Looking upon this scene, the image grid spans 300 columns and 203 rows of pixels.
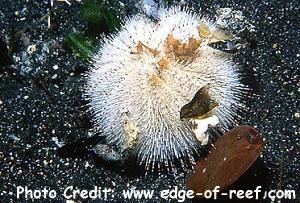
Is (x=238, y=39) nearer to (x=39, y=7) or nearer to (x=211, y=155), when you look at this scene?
(x=211, y=155)

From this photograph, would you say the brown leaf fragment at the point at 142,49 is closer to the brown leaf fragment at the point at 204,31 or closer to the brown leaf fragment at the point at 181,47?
the brown leaf fragment at the point at 181,47

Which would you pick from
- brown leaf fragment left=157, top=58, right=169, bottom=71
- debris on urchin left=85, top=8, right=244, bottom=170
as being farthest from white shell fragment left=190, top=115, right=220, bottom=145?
brown leaf fragment left=157, top=58, right=169, bottom=71

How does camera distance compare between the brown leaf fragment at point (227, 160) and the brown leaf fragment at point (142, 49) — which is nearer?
the brown leaf fragment at point (227, 160)

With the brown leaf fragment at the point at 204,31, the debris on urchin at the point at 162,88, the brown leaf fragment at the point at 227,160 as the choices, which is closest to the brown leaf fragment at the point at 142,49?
the debris on urchin at the point at 162,88

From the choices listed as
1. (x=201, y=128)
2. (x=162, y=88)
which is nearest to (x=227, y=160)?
(x=201, y=128)

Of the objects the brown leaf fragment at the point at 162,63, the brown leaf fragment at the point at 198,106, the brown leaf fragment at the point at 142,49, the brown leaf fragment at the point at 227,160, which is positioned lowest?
the brown leaf fragment at the point at 227,160

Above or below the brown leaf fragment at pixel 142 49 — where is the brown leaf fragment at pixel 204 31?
above

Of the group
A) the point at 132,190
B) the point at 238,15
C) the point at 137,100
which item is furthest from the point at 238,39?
the point at 132,190
